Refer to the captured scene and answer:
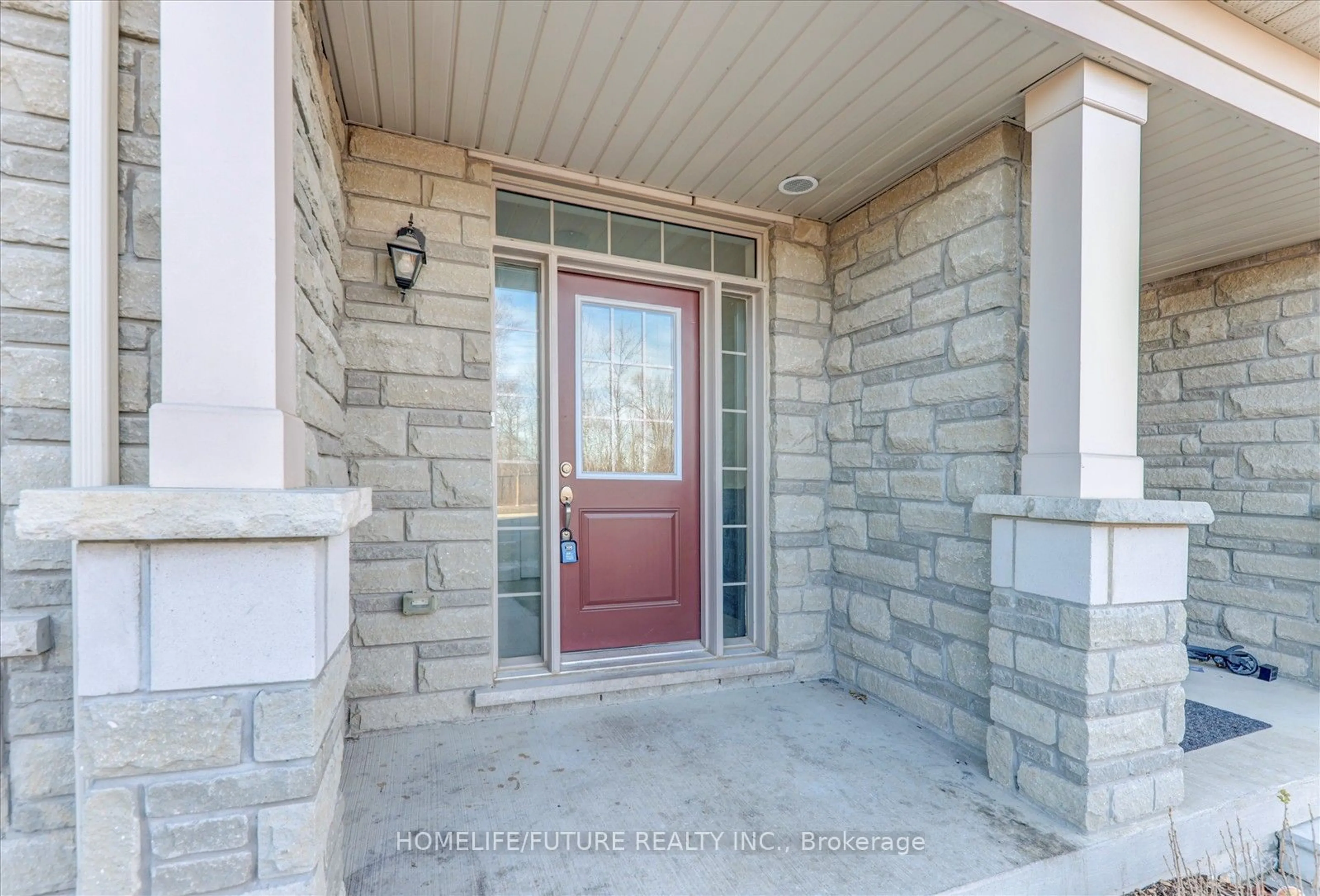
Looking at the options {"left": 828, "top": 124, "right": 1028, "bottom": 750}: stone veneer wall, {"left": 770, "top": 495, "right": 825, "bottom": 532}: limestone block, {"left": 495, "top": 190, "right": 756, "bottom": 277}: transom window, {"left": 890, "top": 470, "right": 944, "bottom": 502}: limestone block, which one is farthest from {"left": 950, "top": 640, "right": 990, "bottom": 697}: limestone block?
{"left": 495, "top": 190, "right": 756, "bottom": 277}: transom window

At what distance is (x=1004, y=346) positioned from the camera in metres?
2.19

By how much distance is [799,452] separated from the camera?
3072mm

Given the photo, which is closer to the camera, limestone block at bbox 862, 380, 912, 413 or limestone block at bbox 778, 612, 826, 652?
limestone block at bbox 862, 380, 912, 413

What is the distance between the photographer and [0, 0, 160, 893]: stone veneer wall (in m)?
1.16

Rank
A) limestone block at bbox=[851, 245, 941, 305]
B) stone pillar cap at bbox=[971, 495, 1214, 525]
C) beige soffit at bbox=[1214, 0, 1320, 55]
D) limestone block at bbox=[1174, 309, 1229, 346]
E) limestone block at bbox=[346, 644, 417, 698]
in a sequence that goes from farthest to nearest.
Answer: limestone block at bbox=[1174, 309, 1229, 346]
limestone block at bbox=[851, 245, 941, 305]
limestone block at bbox=[346, 644, 417, 698]
beige soffit at bbox=[1214, 0, 1320, 55]
stone pillar cap at bbox=[971, 495, 1214, 525]

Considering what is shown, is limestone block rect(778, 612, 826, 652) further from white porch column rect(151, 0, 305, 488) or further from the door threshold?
white porch column rect(151, 0, 305, 488)

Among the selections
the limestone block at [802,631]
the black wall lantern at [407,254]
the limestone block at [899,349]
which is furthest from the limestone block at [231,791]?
the limestone block at [899,349]

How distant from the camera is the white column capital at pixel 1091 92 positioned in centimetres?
190

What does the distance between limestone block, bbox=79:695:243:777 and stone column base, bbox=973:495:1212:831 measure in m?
2.17

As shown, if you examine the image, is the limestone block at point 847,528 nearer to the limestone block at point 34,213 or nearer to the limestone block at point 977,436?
the limestone block at point 977,436

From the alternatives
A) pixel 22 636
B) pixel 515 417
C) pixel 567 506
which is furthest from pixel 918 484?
pixel 22 636

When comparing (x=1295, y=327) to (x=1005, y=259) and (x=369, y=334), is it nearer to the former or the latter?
(x=1005, y=259)

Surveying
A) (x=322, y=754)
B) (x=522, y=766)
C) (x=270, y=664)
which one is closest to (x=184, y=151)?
(x=270, y=664)

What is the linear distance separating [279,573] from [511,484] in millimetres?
1625
